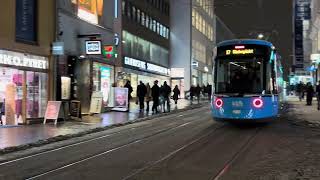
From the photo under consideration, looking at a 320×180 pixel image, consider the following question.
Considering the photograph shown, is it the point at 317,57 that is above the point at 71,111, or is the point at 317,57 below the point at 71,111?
above

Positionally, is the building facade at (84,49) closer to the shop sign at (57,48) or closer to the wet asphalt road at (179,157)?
the shop sign at (57,48)

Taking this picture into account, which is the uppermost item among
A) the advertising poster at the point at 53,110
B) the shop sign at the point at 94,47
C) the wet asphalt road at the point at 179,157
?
the shop sign at the point at 94,47

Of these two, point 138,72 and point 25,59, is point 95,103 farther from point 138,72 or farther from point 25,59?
point 138,72

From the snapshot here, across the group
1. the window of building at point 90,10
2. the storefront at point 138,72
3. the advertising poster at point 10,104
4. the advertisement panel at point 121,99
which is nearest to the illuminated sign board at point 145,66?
the storefront at point 138,72

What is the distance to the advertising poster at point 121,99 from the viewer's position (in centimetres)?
3183

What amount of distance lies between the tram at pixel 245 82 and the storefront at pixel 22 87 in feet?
27.6

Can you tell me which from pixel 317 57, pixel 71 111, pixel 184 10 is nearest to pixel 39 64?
pixel 71 111

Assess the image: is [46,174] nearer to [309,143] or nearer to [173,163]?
[173,163]

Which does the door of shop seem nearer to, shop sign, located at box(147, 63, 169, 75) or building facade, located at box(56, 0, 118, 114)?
building facade, located at box(56, 0, 118, 114)

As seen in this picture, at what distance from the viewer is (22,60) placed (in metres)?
22.9

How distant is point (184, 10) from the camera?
71125 millimetres

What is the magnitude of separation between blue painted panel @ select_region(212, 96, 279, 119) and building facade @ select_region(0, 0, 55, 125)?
8.84 m

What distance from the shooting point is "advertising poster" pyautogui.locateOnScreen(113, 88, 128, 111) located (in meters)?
31.8

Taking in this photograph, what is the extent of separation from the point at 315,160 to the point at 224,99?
757 cm
